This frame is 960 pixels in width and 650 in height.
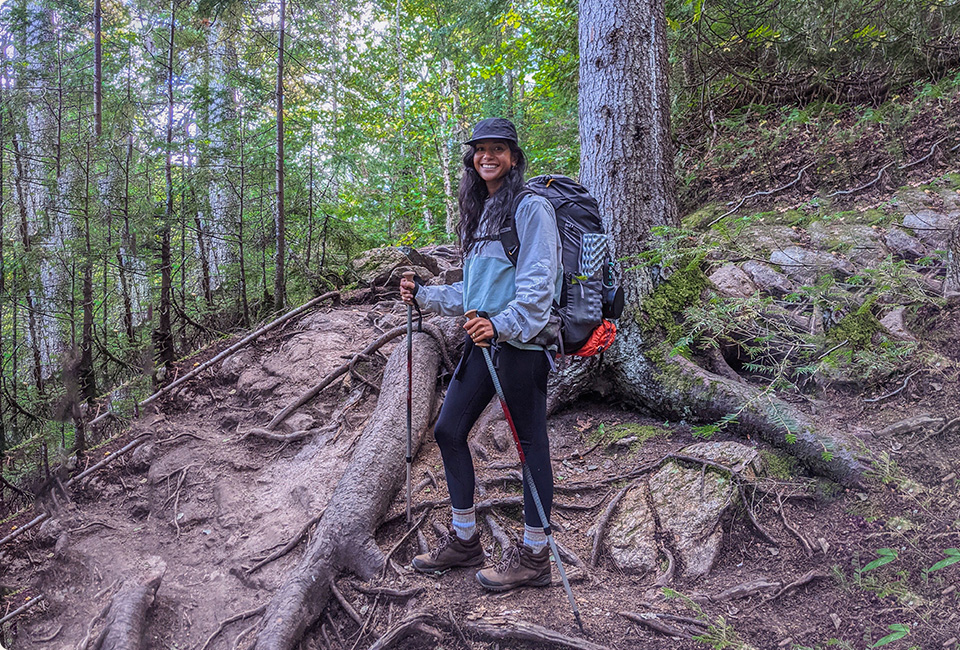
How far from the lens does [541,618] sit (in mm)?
2938

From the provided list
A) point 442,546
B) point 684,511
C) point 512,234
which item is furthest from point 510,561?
point 512,234

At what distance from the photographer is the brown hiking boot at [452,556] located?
3.37 metres

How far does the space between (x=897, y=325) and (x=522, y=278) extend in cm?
406

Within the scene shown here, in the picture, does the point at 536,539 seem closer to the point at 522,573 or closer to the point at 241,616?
the point at 522,573

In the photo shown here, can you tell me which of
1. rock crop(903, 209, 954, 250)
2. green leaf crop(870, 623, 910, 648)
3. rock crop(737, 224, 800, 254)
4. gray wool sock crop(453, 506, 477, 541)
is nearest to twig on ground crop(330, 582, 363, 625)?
gray wool sock crop(453, 506, 477, 541)

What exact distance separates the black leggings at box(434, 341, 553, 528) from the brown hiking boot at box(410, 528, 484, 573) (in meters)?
0.28

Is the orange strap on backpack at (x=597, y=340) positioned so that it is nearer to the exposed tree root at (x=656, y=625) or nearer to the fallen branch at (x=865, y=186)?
the exposed tree root at (x=656, y=625)

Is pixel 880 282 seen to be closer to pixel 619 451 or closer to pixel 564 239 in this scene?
pixel 619 451

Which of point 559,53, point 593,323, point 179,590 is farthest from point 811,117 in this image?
point 179,590

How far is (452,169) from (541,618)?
14289 mm

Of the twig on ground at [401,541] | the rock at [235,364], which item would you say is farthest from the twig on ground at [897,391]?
the rock at [235,364]

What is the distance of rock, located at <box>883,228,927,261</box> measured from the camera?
18.7 ft

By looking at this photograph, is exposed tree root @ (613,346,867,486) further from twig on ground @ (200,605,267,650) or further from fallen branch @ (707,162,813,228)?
fallen branch @ (707,162,813,228)

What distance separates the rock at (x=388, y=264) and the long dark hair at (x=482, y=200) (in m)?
4.88
